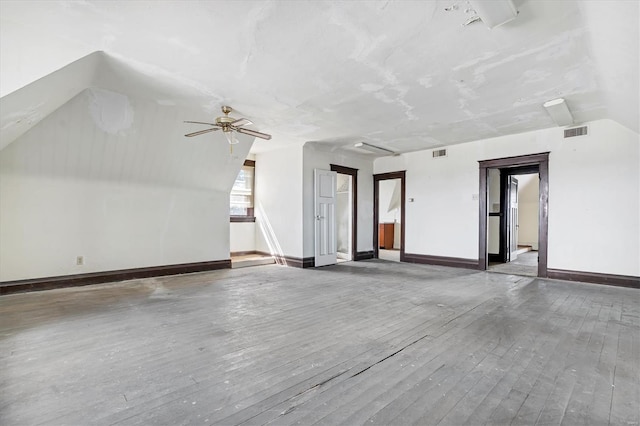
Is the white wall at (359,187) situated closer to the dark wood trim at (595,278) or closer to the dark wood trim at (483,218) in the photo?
the dark wood trim at (483,218)

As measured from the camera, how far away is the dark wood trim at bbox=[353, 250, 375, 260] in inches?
309

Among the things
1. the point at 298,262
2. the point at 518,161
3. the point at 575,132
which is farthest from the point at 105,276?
the point at 575,132

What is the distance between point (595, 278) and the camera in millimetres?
5082

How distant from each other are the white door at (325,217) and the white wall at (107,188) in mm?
1807

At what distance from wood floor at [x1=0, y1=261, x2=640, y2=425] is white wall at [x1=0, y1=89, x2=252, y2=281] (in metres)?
0.79

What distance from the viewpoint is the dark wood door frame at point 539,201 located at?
559 cm

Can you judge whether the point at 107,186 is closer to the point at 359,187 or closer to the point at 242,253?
the point at 242,253

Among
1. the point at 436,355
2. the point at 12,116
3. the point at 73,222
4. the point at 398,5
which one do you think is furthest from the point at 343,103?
the point at 73,222

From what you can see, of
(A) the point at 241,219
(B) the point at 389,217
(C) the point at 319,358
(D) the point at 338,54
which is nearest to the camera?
(C) the point at 319,358

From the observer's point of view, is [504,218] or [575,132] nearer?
[575,132]

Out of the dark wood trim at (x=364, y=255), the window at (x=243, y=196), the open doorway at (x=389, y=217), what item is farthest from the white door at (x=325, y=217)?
the open doorway at (x=389, y=217)

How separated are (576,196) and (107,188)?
7805mm

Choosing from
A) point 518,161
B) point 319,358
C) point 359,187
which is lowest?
point 319,358

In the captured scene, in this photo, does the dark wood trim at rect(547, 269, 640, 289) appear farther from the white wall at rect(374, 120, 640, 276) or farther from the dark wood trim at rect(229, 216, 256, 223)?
the dark wood trim at rect(229, 216, 256, 223)
